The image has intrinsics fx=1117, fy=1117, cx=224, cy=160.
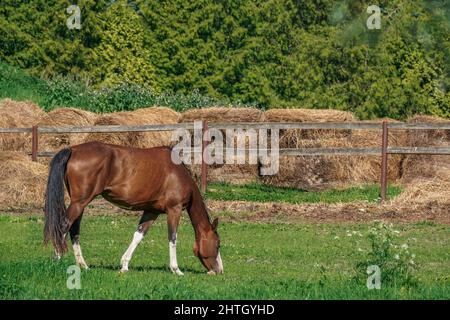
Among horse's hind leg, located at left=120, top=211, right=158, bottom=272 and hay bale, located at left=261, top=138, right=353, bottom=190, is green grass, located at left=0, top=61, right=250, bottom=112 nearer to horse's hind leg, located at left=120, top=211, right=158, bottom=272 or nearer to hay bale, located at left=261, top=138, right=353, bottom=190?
hay bale, located at left=261, top=138, right=353, bottom=190

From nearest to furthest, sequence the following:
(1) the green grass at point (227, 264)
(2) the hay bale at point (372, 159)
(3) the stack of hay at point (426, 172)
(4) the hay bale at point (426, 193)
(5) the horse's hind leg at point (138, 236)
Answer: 1. (1) the green grass at point (227, 264)
2. (5) the horse's hind leg at point (138, 236)
3. (4) the hay bale at point (426, 193)
4. (3) the stack of hay at point (426, 172)
5. (2) the hay bale at point (372, 159)

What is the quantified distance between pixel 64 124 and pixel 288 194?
583 cm

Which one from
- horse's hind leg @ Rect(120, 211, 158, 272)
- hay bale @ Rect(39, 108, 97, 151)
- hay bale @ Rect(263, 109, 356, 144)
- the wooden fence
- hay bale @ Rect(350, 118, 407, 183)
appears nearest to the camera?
horse's hind leg @ Rect(120, 211, 158, 272)

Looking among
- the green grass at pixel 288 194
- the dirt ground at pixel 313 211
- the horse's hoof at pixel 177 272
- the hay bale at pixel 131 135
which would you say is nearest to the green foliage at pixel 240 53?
the hay bale at pixel 131 135

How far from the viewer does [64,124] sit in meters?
26.8

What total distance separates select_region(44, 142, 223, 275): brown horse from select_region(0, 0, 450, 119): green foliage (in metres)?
28.4

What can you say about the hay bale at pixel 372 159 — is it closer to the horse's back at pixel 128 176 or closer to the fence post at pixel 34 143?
the fence post at pixel 34 143

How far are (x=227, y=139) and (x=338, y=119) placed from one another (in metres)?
2.83

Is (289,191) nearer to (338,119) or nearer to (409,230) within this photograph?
(338,119)

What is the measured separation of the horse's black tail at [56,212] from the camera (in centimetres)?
1341

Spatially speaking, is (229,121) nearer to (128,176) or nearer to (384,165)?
(384,165)

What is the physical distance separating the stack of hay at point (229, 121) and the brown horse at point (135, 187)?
38.6 ft

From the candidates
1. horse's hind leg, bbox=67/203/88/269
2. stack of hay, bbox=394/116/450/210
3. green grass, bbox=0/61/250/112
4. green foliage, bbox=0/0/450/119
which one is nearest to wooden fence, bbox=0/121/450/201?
stack of hay, bbox=394/116/450/210

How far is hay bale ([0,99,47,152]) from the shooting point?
26.3 meters
